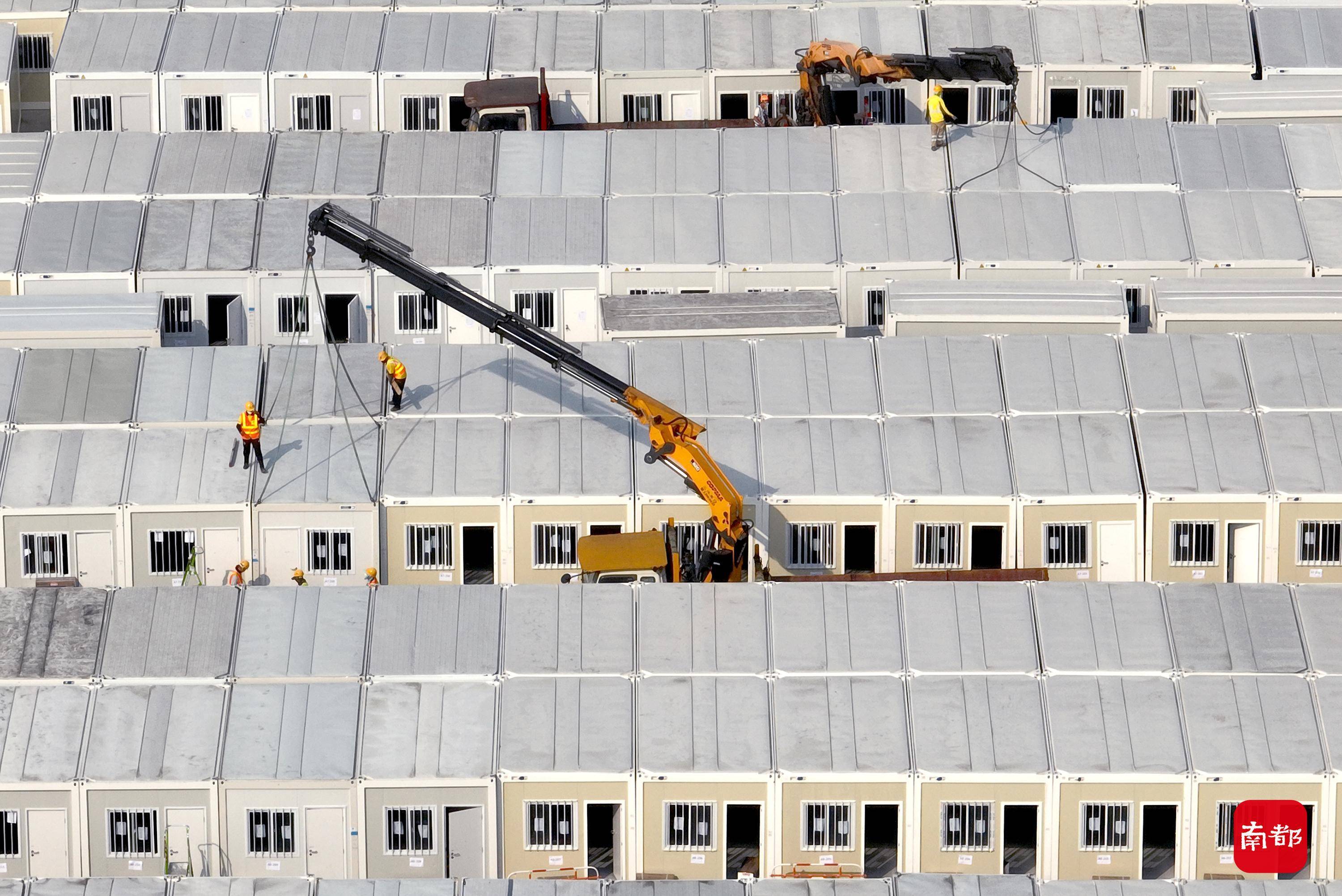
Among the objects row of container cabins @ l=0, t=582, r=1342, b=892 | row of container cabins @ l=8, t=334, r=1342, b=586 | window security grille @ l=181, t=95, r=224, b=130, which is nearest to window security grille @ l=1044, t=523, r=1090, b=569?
row of container cabins @ l=8, t=334, r=1342, b=586

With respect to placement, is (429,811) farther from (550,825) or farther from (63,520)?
(63,520)

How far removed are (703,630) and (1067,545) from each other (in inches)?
496

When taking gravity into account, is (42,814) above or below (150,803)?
below

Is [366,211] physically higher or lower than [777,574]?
higher

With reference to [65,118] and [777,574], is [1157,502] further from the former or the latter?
[65,118]

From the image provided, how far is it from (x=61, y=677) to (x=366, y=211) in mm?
24159

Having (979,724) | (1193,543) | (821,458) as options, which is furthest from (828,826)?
(1193,543)

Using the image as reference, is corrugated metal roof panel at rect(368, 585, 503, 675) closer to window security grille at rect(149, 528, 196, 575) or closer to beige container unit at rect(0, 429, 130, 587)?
window security grille at rect(149, 528, 196, 575)

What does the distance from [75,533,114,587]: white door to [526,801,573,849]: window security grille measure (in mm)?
16241

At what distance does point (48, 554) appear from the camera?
59438mm

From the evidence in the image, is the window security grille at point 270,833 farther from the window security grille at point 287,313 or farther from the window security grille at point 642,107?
the window security grille at point 642,107

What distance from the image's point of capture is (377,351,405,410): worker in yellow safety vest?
60062 mm

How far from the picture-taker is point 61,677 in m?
52.7

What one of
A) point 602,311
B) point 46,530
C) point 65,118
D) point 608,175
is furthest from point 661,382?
point 65,118
